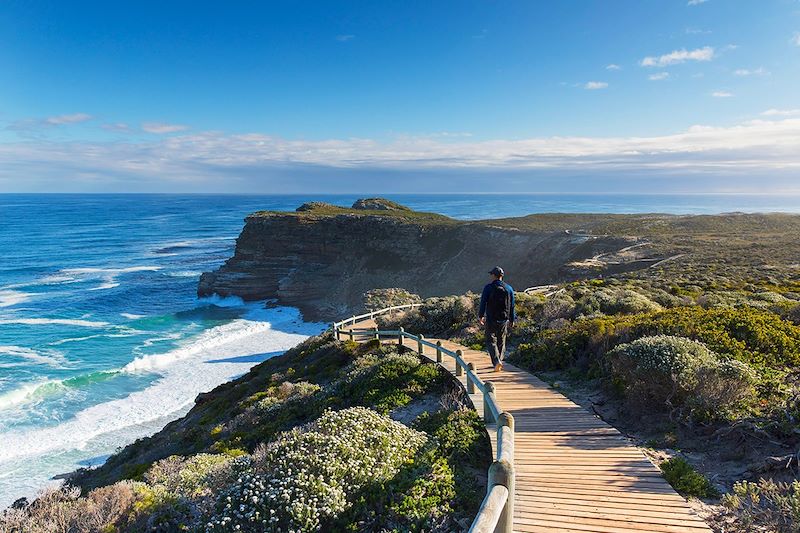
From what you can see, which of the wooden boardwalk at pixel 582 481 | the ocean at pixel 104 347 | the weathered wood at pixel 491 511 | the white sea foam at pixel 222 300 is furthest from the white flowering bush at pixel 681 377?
the white sea foam at pixel 222 300

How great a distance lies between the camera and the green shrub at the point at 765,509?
425 centimetres

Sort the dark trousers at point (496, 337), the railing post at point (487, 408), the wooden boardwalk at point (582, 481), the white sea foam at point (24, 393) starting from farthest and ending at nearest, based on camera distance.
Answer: the white sea foam at point (24, 393) → the dark trousers at point (496, 337) → the railing post at point (487, 408) → the wooden boardwalk at point (582, 481)

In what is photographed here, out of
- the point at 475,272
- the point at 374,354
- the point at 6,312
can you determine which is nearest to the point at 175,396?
the point at 374,354

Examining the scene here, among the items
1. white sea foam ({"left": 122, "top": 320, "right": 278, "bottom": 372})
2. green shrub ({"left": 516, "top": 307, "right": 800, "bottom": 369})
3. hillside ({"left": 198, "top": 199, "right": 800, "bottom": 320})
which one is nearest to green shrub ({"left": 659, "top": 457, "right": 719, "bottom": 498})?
green shrub ({"left": 516, "top": 307, "right": 800, "bottom": 369})

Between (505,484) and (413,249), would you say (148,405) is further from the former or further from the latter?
(413,249)

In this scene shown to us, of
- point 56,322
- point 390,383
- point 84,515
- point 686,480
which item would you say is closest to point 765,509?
point 686,480

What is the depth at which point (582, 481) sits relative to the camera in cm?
569

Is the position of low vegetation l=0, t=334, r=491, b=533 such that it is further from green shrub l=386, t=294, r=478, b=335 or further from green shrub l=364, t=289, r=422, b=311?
green shrub l=364, t=289, r=422, b=311

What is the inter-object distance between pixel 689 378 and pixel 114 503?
948 cm

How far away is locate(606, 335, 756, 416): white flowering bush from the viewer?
743 cm

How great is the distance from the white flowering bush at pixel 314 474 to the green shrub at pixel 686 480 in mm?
3335

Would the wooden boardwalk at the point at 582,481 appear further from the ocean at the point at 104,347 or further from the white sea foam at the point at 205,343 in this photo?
the white sea foam at the point at 205,343

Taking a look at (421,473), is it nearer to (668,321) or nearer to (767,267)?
(668,321)

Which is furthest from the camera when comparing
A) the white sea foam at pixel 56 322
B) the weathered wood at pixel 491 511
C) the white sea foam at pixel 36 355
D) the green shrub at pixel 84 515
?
the white sea foam at pixel 56 322
